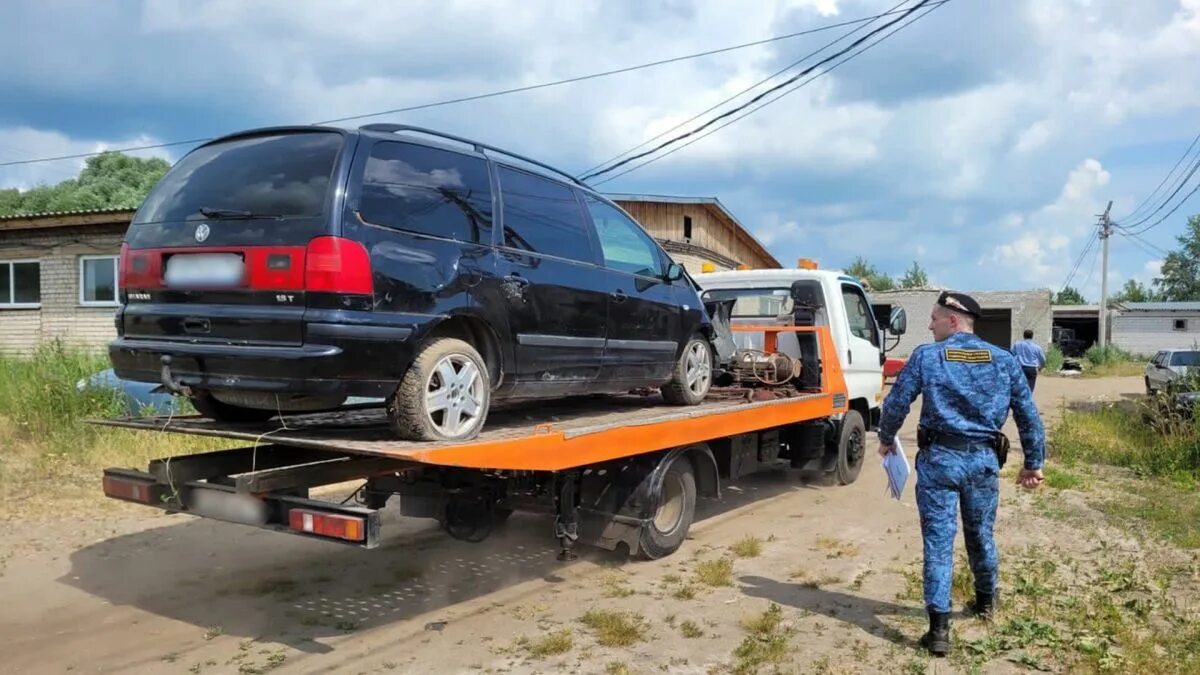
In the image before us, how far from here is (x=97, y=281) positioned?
15547 millimetres

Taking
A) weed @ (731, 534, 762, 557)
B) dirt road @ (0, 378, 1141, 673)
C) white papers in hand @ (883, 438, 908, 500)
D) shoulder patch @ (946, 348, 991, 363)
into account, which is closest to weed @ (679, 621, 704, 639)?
dirt road @ (0, 378, 1141, 673)

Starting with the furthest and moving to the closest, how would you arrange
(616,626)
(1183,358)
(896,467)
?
1. (1183,358)
2. (896,467)
3. (616,626)

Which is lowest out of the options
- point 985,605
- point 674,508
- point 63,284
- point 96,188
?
point 985,605

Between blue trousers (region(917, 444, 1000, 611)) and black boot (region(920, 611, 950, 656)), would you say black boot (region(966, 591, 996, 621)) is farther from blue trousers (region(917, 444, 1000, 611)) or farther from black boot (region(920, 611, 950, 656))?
black boot (region(920, 611, 950, 656))

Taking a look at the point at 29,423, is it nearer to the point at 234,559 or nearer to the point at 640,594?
the point at 234,559

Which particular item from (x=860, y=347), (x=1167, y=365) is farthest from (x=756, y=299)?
(x=1167, y=365)

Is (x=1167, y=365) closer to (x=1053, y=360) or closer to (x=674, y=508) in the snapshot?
(x=674, y=508)

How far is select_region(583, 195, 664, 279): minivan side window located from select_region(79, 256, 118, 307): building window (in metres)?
12.6

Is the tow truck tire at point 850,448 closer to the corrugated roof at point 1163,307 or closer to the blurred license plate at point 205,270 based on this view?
the blurred license plate at point 205,270

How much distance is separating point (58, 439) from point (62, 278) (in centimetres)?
799

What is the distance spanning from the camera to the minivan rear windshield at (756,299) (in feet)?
28.7

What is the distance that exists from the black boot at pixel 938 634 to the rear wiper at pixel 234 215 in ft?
11.8

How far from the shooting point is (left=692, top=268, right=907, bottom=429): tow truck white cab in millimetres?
8391

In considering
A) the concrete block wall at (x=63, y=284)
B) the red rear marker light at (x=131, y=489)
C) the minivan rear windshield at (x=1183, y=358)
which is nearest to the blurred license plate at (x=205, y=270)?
the red rear marker light at (x=131, y=489)
